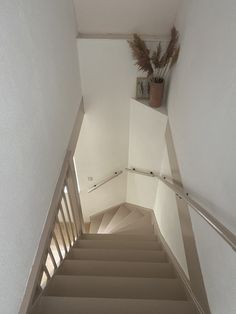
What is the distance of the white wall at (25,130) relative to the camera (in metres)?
1.18

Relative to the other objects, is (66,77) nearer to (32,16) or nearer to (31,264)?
(32,16)

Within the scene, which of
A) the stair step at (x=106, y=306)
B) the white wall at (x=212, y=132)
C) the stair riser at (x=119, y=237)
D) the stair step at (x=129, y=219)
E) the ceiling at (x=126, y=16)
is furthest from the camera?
the stair step at (x=129, y=219)

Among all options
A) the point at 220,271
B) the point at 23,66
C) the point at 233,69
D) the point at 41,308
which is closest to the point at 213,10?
the point at 233,69

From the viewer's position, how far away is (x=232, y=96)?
138 cm

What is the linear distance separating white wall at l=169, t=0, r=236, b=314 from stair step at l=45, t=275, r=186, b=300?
0.57 m

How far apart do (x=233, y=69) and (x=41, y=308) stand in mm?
1932

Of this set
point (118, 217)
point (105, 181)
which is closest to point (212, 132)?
point (105, 181)

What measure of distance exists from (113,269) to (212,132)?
1.59 meters

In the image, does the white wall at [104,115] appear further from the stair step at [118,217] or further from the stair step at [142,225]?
the stair step at [142,225]

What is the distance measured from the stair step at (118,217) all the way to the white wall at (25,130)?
3.27 meters

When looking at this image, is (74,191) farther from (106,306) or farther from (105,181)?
(106,306)

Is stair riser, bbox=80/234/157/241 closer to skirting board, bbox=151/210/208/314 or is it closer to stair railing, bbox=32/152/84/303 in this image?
stair railing, bbox=32/152/84/303

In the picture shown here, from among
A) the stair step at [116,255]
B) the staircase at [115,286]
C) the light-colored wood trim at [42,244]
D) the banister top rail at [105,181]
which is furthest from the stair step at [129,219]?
the light-colored wood trim at [42,244]

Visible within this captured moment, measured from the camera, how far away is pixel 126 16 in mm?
3018
